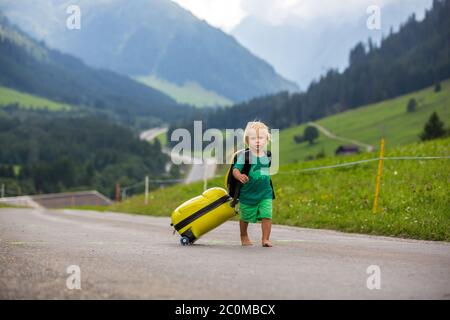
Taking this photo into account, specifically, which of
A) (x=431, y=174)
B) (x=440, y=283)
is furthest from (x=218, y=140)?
(x=440, y=283)

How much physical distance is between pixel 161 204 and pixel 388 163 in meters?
12.6

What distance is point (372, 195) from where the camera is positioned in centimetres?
1828

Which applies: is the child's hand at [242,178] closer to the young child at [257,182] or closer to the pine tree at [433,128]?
the young child at [257,182]

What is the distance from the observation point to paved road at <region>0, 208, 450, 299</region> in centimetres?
572

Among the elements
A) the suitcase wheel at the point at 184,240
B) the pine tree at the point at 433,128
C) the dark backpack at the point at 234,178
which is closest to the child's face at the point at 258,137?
the dark backpack at the point at 234,178

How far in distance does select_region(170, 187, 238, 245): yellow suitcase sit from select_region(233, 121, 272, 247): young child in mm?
420

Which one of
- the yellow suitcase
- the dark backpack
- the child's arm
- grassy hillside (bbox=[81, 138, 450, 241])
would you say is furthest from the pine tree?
the child's arm

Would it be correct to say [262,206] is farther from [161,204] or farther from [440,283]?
[161,204]

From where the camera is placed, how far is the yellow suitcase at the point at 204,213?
11.0m

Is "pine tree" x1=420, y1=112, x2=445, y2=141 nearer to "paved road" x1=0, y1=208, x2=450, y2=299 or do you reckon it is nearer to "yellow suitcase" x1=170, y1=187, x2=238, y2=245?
"yellow suitcase" x1=170, y1=187, x2=238, y2=245

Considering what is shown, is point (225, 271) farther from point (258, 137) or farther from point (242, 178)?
point (258, 137)

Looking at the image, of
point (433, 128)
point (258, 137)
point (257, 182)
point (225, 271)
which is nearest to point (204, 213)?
point (257, 182)

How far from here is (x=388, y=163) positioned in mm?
22312
